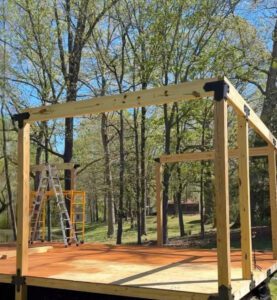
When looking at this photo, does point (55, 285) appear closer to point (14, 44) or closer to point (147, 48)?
point (147, 48)

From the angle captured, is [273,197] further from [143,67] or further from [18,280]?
[143,67]

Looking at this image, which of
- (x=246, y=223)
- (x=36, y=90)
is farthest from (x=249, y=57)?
(x=246, y=223)

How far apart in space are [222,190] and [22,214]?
2.47 m

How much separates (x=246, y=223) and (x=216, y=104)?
155 centimetres

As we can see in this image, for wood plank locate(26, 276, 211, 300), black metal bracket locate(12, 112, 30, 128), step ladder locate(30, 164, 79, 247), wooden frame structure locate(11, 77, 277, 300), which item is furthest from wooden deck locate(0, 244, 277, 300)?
step ladder locate(30, 164, 79, 247)

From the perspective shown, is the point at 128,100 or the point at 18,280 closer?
the point at 128,100

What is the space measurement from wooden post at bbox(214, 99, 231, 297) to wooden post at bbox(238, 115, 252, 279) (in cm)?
93

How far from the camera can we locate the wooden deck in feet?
15.6

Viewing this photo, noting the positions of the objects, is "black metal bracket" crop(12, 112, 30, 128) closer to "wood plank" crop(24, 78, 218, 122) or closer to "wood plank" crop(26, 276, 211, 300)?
"wood plank" crop(24, 78, 218, 122)

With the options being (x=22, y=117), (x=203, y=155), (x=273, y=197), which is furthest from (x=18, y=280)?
(x=203, y=155)

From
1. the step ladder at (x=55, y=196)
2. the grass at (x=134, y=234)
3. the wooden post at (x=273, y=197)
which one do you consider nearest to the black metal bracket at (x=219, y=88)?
the wooden post at (x=273, y=197)

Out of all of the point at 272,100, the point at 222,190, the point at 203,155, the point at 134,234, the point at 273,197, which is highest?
the point at 272,100

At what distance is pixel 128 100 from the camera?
17.4 ft

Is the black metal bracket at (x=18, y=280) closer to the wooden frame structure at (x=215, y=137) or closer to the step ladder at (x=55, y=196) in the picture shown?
the wooden frame structure at (x=215, y=137)
